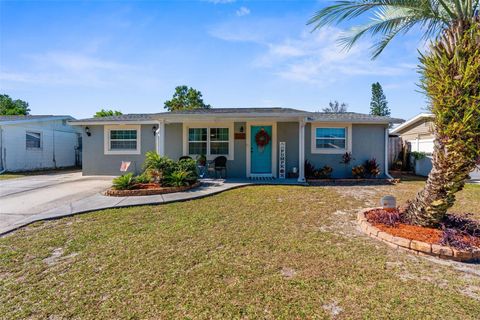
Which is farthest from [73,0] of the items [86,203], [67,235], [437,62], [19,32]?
[437,62]

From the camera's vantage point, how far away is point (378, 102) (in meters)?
40.6

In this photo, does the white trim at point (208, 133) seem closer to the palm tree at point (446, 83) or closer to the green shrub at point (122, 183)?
the green shrub at point (122, 183)

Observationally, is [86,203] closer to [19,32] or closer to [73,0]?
[73,0]

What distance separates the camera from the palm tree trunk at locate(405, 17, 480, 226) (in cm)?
334

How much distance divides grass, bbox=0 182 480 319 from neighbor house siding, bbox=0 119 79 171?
12.8 m

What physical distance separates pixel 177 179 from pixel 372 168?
7985 mm

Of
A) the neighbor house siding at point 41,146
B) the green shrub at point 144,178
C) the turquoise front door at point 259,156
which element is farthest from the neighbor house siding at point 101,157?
the neighbor house siding at point 41,146

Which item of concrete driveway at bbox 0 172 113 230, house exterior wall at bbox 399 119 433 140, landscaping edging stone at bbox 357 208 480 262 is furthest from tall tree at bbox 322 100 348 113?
landscaping edging stone at bbox 357 208 480 262

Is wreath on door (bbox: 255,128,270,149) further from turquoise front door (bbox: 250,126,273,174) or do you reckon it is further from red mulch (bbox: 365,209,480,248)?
red mulch (bbox: 365,209,480,248)

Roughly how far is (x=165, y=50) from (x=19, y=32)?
14.5ft

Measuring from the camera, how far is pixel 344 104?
Answer: 150ft

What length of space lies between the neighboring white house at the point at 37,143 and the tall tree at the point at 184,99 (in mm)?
13621

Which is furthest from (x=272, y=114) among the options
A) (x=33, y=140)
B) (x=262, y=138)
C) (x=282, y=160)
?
(x=33, y=140)

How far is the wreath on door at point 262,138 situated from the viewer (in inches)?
399
